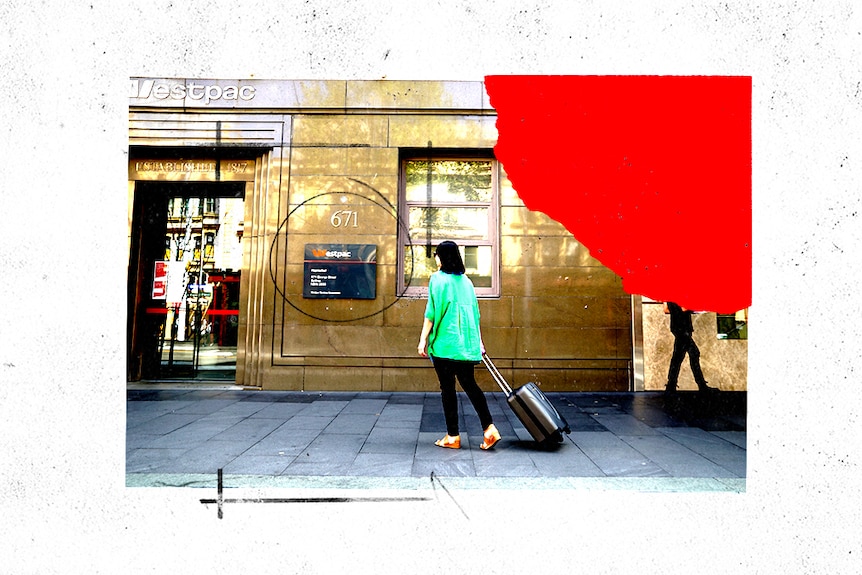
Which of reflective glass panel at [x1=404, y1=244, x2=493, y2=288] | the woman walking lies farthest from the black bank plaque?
the woman walking

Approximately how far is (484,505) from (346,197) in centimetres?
540

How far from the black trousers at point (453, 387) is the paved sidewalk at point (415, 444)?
27 centimetres

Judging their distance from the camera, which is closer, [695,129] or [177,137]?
[695,129]

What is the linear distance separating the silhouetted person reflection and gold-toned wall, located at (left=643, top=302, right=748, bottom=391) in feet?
0.34

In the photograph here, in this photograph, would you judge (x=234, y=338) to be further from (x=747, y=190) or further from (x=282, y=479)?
(x=747, y=190)

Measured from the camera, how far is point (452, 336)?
4145 mm

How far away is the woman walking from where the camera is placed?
416 centimetres

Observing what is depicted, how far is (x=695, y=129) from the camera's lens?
12.4 feet

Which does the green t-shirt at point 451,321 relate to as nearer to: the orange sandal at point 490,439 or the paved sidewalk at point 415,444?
the orange sandal at point 490,439

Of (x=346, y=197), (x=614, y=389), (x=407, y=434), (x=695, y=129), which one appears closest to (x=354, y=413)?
(x=407, y=434)

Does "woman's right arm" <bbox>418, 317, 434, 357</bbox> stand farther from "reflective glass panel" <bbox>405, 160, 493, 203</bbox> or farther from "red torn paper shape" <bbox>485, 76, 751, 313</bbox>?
"reflective glass panel" <bbox>405, 160, 493, 203</bbox>

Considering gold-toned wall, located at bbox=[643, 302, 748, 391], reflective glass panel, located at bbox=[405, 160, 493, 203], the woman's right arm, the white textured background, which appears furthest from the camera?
reflective glass panel, located at bbox=[405, 160, 493, 203]

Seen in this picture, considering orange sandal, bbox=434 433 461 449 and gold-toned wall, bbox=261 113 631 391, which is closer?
orange sandal, bbox=434 433 461 449

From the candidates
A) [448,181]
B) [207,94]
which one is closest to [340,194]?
[448,181]
